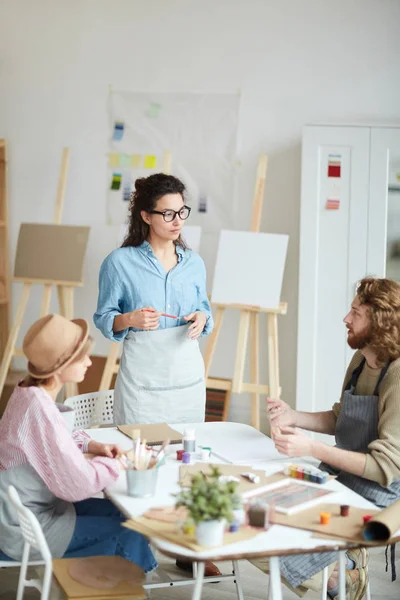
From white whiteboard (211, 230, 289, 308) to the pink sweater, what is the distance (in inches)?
106

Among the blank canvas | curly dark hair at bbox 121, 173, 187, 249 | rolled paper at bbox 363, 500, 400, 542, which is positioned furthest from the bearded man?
the blank canvas

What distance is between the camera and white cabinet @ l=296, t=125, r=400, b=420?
16.5 feet

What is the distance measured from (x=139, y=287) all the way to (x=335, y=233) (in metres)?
2.06

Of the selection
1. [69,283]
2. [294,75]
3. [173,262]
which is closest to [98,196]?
[69,283]

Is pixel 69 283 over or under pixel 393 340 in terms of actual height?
over

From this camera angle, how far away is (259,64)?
5.60 meters

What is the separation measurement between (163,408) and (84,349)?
0.85m

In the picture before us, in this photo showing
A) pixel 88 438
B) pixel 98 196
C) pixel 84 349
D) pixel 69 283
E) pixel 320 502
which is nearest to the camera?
pixel 320 502

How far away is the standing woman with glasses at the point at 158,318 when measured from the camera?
334 centimetres

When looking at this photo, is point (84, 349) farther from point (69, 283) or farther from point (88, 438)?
point (69, 283)

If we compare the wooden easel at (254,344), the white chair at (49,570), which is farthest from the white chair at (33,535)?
the wooden easel at (254,344)

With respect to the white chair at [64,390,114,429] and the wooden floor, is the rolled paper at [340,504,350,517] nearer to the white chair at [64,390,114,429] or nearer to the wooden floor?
the wooden floor

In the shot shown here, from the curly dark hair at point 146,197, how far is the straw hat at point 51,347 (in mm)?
969

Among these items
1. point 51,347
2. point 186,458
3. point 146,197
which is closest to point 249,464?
point 186,458
